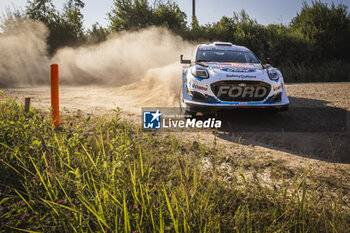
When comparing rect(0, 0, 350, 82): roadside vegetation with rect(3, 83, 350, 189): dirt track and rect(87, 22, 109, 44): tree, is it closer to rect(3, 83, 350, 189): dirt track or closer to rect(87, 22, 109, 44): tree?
rect(87, 22, 109, 44): tree

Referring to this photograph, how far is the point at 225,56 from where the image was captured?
5.66 meters

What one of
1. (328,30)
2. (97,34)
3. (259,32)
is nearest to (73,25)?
(97,34)

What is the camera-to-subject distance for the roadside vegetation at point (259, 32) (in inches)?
541

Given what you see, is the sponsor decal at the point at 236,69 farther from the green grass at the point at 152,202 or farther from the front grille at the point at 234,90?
the green grass at the point at 152,202

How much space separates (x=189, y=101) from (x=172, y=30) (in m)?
13.9

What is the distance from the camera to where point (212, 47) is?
6035mm

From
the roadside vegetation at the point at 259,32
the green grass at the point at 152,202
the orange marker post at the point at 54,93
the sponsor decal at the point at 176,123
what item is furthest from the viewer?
the roadside vegetation at the point at 259,32

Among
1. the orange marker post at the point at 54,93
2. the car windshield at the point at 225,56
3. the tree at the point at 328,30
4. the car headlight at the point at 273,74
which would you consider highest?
the tree at the point at 328,30

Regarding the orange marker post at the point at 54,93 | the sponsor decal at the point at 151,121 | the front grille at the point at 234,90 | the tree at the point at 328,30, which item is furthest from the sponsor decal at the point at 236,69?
the tree at the point at 328,30

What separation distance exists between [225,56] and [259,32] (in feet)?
36.4

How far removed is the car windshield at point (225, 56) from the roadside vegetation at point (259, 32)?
23.7 feet

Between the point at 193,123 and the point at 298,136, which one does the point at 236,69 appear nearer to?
the point at 193,123

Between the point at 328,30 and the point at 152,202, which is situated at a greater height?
the point at 328,30

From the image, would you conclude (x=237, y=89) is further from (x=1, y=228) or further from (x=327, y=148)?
(x=1, y=228)
